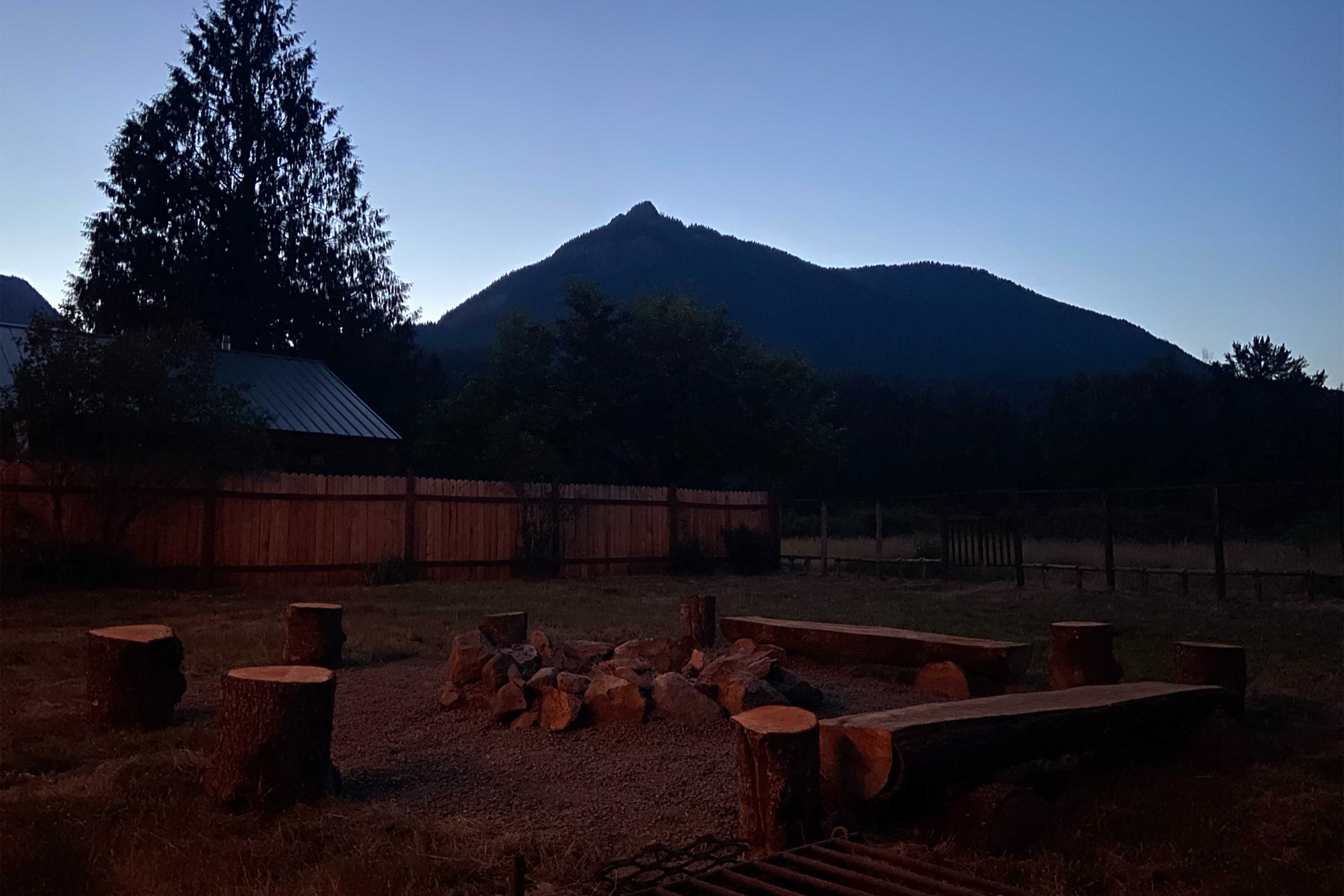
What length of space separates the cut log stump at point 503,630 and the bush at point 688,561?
11.2 metres

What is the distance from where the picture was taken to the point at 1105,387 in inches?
1620

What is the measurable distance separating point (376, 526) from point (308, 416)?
4.70m

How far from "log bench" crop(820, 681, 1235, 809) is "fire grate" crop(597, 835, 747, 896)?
0.59 metres

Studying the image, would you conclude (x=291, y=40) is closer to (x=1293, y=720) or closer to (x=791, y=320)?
(x=1293, y=720)

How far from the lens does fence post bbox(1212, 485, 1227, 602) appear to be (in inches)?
501

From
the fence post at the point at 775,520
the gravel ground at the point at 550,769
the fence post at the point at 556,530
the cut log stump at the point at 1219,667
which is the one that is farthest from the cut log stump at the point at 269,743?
the fence post at the point at 775,520

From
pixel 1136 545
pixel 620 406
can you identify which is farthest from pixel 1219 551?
pixel 620 406

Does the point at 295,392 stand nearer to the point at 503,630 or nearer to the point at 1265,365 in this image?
the point at 503,630

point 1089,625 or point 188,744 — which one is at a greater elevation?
point 1089,625

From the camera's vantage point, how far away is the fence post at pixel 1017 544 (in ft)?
50.2

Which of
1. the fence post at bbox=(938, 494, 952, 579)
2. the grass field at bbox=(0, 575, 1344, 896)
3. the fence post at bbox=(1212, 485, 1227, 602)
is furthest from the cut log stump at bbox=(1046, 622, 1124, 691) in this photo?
the fence post at bbox=(938, 494, 952, 579)

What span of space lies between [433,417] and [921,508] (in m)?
14.6

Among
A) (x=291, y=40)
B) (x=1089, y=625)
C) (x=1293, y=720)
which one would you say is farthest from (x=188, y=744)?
(x=291, y=40)

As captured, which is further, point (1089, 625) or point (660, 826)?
point (1089, 625)
